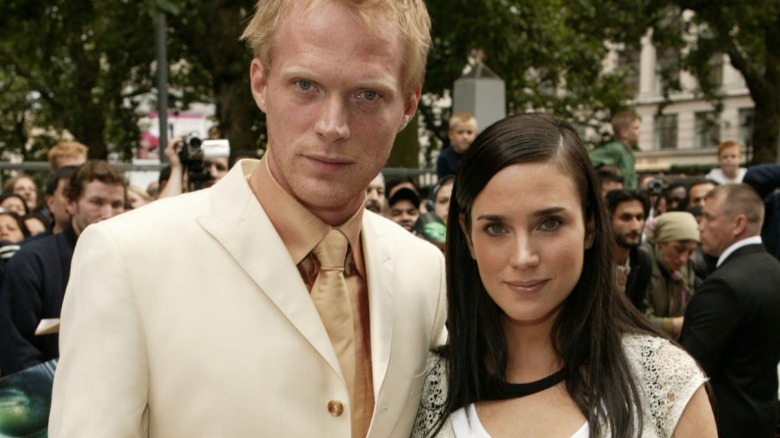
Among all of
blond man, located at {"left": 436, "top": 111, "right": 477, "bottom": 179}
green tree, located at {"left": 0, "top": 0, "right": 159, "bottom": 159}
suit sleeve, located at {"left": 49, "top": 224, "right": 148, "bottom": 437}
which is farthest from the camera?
green tree, located at {"left": 0, "top": 0, "right": 159, "bottom": 159}

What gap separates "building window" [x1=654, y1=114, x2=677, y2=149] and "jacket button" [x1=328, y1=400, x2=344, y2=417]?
166 ft

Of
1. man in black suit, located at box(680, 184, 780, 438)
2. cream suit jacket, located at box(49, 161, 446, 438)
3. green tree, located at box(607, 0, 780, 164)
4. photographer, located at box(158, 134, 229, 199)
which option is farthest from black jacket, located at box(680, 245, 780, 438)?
green tree, located at box(607, 0, 780, 164)

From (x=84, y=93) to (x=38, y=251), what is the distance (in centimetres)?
2021

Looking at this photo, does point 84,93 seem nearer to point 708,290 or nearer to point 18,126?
point 18,126

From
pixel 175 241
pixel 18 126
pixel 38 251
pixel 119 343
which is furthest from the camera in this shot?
pixel 18 126

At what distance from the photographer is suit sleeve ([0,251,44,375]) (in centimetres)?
488

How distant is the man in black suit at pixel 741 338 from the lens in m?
5.15

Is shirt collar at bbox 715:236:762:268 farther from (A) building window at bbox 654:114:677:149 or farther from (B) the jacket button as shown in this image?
(A) building window at bbox 654:114:677:149

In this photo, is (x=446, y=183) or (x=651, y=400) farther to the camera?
(x=446, y=183)

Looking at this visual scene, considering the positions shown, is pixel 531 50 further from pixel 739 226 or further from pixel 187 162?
pixel 187 162

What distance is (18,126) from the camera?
3112cm

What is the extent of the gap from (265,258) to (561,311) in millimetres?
910

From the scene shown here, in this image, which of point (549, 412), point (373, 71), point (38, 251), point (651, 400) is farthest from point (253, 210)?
point (38, 251)

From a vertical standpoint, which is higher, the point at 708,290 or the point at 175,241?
the point at 175,241
